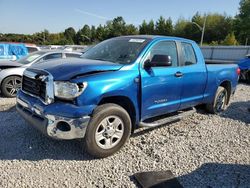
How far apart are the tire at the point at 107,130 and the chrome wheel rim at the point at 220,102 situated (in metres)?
3.25

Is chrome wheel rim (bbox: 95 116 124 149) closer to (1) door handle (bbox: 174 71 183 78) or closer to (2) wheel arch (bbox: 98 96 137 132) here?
(2) wheel arch (bbox: 98 96 137 132)

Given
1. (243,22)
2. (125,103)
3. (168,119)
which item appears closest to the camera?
(125,103)

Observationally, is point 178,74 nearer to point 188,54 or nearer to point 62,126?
point 188,54

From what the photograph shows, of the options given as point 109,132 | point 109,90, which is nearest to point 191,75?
point 109,90

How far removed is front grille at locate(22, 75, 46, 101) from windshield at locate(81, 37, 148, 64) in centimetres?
115

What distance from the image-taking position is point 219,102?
6.38 metres

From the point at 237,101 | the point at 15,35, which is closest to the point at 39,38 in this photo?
the point at 15,35

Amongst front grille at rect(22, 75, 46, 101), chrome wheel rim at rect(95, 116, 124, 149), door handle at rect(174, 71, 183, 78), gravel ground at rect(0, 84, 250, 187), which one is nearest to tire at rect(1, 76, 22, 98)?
gravel ground at rect(0, 84, 250, 187)

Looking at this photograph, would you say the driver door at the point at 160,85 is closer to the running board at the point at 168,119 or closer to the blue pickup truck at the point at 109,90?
the blue pickup truck at the point at 109,90

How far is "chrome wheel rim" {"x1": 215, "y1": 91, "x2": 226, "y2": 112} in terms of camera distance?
6305mm

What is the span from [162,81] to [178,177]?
162cm

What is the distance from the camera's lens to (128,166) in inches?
142

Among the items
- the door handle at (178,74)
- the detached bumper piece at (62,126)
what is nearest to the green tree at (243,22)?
the door handle at (178,74)

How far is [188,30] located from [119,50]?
67607 mm
